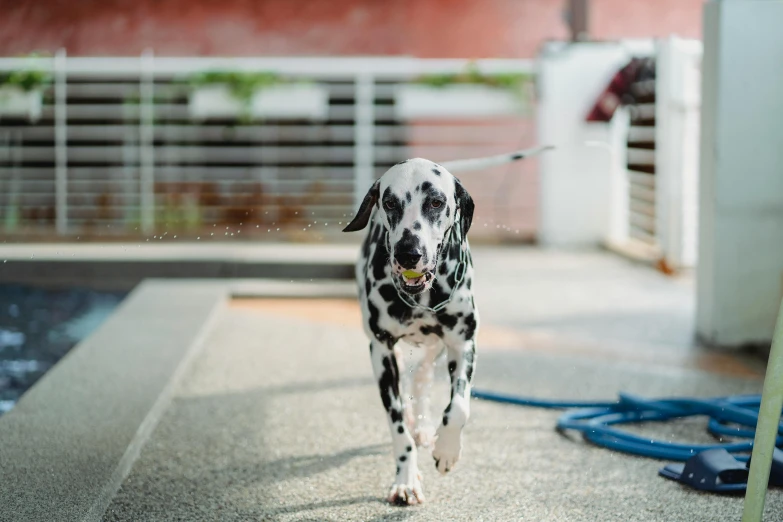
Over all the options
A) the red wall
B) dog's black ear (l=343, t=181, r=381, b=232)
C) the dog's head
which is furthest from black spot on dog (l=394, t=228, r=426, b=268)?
the red wall

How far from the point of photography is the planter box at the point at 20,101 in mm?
11805

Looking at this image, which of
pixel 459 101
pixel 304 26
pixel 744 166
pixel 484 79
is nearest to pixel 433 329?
pixel 744 166

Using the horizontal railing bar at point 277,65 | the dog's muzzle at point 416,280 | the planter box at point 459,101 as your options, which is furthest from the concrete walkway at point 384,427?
the horizontal railing bar at point 277,65

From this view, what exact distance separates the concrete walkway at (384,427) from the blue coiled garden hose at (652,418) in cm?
6

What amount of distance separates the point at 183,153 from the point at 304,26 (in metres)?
2.70

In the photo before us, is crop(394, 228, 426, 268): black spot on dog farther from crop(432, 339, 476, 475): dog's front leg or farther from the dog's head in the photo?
crop(432, 339, 476, 475): dog's front leg

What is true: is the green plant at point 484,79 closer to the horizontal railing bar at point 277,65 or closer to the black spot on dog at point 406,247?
the horizontal railing bar at point 277,65

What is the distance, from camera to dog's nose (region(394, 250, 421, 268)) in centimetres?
273

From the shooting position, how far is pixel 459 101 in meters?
12.1

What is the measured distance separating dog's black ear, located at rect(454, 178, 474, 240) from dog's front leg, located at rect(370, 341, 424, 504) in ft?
1.45

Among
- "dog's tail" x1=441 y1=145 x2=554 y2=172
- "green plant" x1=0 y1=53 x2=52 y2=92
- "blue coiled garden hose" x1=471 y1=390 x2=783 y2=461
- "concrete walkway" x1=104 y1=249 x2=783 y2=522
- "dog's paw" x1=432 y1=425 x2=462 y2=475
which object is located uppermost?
"green plant" x1=0 y1=53 x2=52 y2=92

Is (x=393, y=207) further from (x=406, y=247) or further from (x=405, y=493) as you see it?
(x=405, y=493)

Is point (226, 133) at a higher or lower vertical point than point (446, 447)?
higher

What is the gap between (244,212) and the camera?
507 inches
